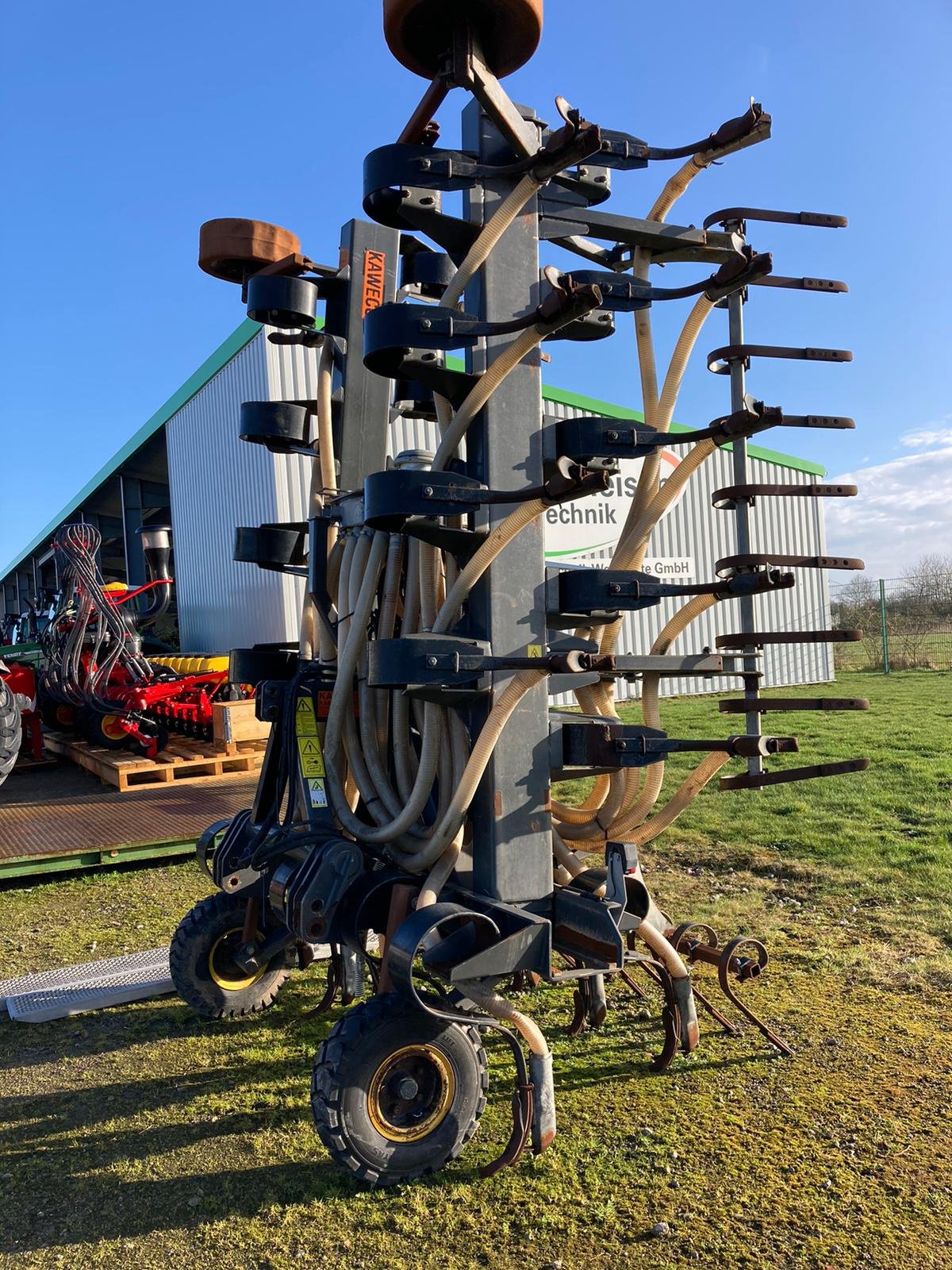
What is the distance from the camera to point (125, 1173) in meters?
2.56

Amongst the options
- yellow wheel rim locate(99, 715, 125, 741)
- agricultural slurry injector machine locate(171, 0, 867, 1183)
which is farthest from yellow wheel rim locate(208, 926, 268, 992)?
yellow wheel rim locate(99, 715, 125, 741)

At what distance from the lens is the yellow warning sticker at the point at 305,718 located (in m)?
3.04

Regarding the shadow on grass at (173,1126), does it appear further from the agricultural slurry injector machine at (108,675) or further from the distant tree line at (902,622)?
the distant tree line at (902,622)

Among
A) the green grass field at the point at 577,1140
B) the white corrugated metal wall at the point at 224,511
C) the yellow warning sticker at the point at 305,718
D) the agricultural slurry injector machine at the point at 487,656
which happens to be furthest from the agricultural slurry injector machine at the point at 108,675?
the agricultural slurry injector machine at the point at 487,656

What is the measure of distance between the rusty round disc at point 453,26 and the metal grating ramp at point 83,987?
3403 mm

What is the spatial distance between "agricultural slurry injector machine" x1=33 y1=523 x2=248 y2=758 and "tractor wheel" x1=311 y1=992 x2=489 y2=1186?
259 inches

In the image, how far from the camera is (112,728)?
9461 mm

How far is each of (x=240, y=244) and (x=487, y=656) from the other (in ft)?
6.72

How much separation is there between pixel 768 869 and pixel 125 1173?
3600 mm

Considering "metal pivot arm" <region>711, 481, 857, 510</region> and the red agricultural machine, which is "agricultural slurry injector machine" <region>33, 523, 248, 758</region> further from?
"metal pivot arm" <region>711, 481, 857, 510</region>

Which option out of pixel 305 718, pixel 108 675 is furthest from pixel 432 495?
pixel 108 675

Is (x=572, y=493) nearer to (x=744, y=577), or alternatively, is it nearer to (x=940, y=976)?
(x=744, y=577)

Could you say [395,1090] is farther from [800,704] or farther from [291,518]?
[291,518]

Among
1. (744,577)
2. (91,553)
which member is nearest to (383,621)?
(744,577)
